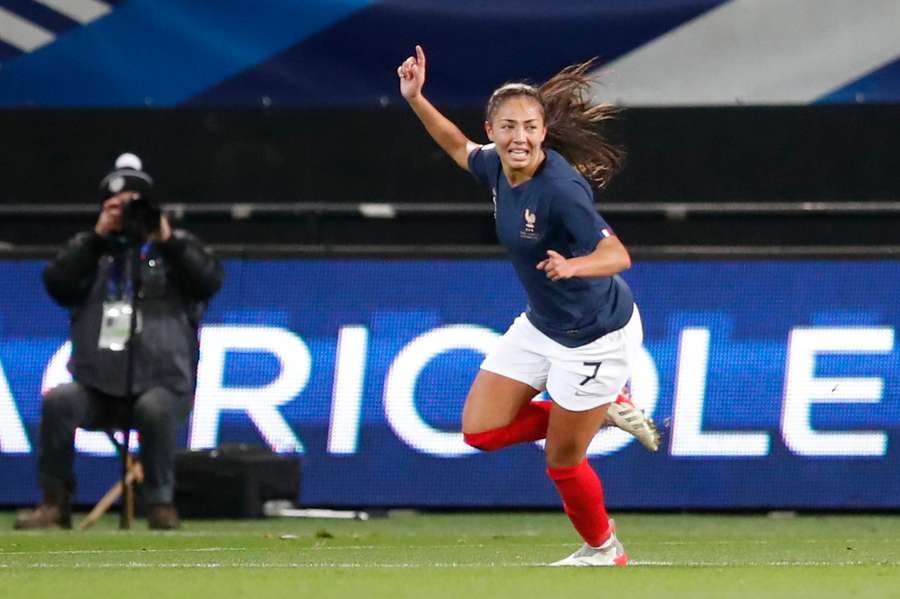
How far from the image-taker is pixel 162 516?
11.1 m

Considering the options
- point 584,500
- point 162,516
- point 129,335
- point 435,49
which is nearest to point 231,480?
point 162,516

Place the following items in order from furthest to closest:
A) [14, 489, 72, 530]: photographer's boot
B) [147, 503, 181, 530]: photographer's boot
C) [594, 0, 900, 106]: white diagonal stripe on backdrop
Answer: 1. [594, 0, 900, 106]: white diagonal stripe on backdrop
2. [14, 489, 72, 530]: photographer's boot
3. [147, 503, 181, 530]: photographer's boot

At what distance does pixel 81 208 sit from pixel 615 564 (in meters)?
6.28

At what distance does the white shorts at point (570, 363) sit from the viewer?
8.27 metres

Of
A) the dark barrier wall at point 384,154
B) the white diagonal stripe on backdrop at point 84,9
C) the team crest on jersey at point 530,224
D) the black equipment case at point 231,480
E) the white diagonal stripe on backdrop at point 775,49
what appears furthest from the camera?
the white diagonal stripe on backdrop at point 84,9

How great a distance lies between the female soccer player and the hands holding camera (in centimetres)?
310

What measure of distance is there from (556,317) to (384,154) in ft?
17.6

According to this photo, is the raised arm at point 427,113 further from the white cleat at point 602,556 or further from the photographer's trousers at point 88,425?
the photographer's trousers at point 88,425

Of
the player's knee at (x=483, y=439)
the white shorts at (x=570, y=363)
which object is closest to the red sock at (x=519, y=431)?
the player's knee at (x=483, y=439)

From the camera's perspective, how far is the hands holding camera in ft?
37.1

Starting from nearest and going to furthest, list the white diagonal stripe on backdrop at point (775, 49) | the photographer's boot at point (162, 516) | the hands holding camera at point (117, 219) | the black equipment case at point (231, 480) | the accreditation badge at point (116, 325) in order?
1. the photographer's boot at point (162, 516)
2. the hands holding camera at point (117, 219)
3. the accreditation badge at point (116, 325)
4. the black equipment case at point (231, 480)
5. the white diagonal stripe on backdrop at point (775, 49)

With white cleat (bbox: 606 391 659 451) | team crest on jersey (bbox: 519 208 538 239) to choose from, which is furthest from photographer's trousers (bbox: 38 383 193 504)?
team crest on jersey (bbox: 519 208 538 239)

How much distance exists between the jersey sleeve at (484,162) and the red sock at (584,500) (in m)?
1.20

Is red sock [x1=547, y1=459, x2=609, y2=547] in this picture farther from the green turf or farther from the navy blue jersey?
the navy blue jersey
